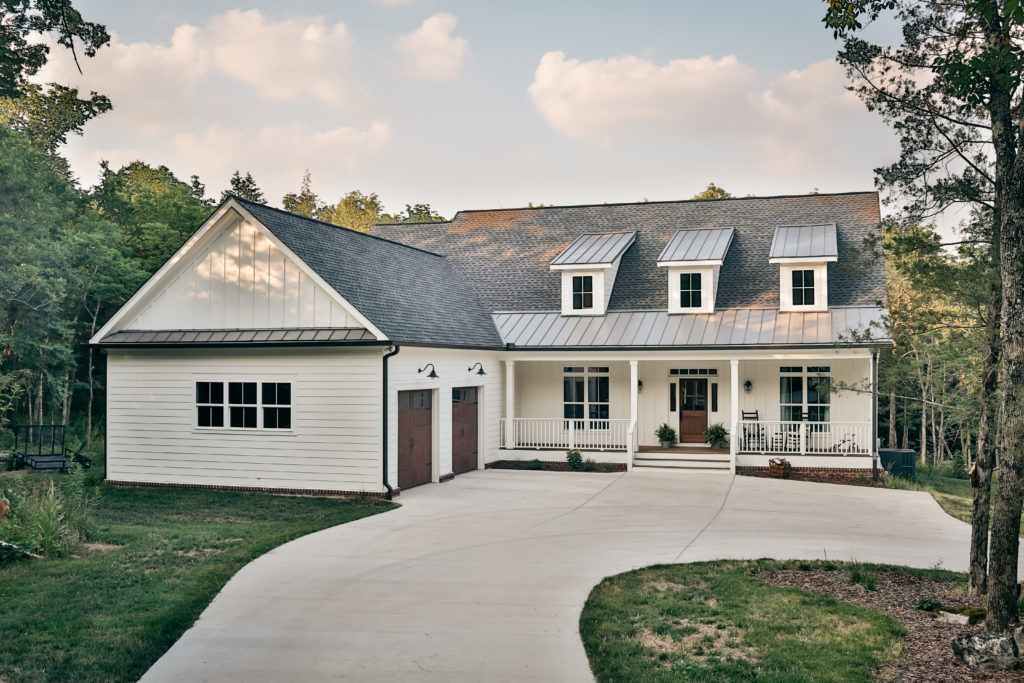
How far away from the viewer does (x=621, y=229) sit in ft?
88.6

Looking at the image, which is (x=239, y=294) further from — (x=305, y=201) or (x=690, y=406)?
(x=305, y=201)

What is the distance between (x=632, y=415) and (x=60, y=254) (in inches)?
779

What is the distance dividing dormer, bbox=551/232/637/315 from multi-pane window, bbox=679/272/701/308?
213 centimetres

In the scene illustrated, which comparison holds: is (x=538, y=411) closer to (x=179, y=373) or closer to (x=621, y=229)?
(x=621, y=229)

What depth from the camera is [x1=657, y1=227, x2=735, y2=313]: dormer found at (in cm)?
2306

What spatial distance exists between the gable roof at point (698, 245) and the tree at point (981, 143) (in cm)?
1266

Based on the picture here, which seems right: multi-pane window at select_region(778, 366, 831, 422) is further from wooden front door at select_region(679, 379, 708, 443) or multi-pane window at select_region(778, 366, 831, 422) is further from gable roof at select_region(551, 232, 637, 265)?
gable roof at select_region(551, 232, 637, 265)

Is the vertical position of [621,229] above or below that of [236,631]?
above

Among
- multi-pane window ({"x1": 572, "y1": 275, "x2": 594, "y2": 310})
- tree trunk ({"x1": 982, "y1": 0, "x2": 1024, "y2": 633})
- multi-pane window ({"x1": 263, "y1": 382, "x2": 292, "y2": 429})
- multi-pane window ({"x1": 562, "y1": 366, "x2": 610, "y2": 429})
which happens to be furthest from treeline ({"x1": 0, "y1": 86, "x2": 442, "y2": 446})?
tree trunk ({"x1": 982, "y1": 0, "x2": 1024, "y2": 633})

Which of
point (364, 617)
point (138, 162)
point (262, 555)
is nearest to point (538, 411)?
point (262, 555)

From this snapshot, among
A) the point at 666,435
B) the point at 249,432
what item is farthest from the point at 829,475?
the point at 249,432

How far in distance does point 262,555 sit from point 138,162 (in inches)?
1836

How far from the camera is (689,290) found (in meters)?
23.5

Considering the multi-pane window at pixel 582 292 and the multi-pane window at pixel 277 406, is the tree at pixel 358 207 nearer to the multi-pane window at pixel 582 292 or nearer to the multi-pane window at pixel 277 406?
the multi-pane window at pixel 582 292
